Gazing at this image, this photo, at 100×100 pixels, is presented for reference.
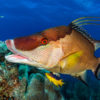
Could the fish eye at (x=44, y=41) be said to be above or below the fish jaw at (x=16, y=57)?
above

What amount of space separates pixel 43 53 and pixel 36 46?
0.55 ft

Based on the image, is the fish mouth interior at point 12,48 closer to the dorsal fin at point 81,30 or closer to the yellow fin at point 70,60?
the yellow fin at point 70,60

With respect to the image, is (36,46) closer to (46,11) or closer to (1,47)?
(1,47)

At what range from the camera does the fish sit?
189 cm

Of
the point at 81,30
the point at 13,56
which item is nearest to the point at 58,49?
the point at 81,30

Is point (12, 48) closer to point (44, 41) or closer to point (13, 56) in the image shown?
point (13, 56)

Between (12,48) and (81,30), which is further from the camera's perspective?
(81,30)

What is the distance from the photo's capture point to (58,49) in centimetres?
209

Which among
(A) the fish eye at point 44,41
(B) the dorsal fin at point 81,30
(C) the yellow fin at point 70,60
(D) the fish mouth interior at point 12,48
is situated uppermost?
(B) the dorsal fin at point 81,30

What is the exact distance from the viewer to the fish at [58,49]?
1894 mm

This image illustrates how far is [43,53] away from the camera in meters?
2.02

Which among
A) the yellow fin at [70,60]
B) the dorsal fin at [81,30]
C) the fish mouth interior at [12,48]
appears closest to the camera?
the fish mouth interior at [12,48]

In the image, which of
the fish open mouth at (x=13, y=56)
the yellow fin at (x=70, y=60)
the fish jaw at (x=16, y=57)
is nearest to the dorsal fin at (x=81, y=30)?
the yellow fin at (x=70, y=60)

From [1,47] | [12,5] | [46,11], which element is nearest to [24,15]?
[12,5]
